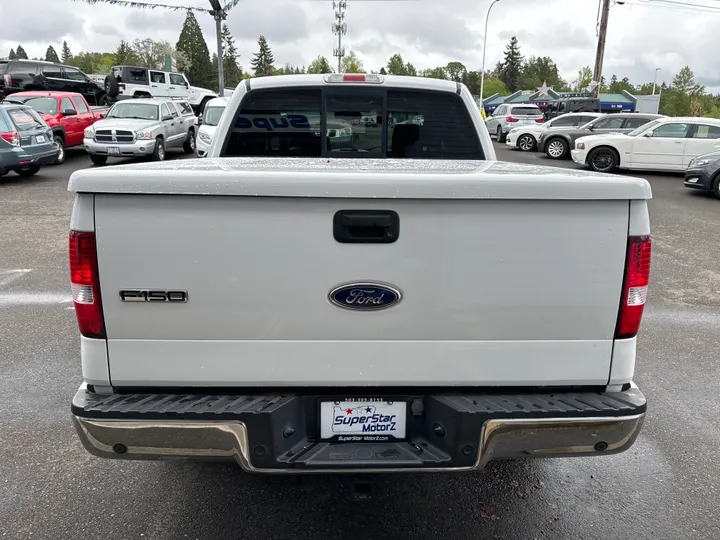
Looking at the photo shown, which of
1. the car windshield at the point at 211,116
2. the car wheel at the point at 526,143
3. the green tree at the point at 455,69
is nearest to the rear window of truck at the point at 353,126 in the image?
the car windshield at the point at 211,116

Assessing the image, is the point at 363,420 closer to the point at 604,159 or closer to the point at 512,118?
the point at 604,159

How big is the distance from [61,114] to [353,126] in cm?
1559

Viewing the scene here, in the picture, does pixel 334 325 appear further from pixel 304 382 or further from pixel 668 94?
pixel 668 94

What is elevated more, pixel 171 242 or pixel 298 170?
pixel 298 170

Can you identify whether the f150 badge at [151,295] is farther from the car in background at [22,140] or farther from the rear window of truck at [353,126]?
the car in background at [22,140]

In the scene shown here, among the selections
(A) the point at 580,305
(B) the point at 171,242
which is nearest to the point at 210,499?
(B) the point at 171,242

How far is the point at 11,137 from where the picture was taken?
12.5 metres

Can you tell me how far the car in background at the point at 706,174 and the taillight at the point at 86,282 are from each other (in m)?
14.2

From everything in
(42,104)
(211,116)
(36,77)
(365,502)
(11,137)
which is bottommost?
(365,502)

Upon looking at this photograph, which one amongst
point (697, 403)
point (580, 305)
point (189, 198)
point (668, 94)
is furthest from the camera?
point (668, 94)

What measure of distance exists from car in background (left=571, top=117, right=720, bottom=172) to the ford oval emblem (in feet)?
53.9

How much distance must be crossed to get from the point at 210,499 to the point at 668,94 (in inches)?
4838

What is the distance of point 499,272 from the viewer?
218 centimetres

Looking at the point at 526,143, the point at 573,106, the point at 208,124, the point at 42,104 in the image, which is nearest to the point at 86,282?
the point at 208,124
